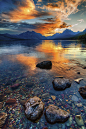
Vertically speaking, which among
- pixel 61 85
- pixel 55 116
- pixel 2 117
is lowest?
pixel 2 117

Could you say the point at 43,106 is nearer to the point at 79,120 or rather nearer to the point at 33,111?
the point at 33,111

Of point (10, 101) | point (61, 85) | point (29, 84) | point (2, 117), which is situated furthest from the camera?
point (29, 84)

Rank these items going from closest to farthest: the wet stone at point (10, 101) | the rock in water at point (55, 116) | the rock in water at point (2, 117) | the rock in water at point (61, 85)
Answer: the rock in water at point (2, 117)
the rock in water at point (55, 116)
the wet stone at point (10, 101)
the rock in water at point (61, 85)

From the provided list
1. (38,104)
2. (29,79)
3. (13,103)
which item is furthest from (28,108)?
(29,79)

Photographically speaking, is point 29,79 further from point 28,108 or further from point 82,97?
point 82,97

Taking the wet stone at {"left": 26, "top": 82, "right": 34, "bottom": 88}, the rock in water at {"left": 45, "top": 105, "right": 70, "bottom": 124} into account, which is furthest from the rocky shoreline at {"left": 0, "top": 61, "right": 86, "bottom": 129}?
the wet stone at {"left": 26, "top": 82, "right": 34, "bottom": 88}

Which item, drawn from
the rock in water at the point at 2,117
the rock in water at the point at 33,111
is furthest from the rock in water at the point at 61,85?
the rock in water at the point at 2,117

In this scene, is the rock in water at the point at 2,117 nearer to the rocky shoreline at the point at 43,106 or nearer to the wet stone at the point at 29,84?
the rocky shoreline at the point at 43,106

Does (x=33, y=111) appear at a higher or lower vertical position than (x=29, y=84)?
higher

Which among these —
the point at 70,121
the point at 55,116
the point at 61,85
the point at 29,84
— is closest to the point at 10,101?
the point at 29,84

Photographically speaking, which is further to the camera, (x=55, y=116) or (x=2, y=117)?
(x=2, y=117)

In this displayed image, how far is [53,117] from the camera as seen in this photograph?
482cm

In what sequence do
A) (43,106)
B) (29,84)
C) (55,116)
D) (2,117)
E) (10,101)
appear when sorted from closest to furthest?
(55,116) → (2,117) → (43,106) → (10,101) → (29,84)

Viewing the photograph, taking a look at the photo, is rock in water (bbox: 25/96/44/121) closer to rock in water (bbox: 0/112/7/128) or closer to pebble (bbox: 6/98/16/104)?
rock in water (bbox: 0/112/7/128)
